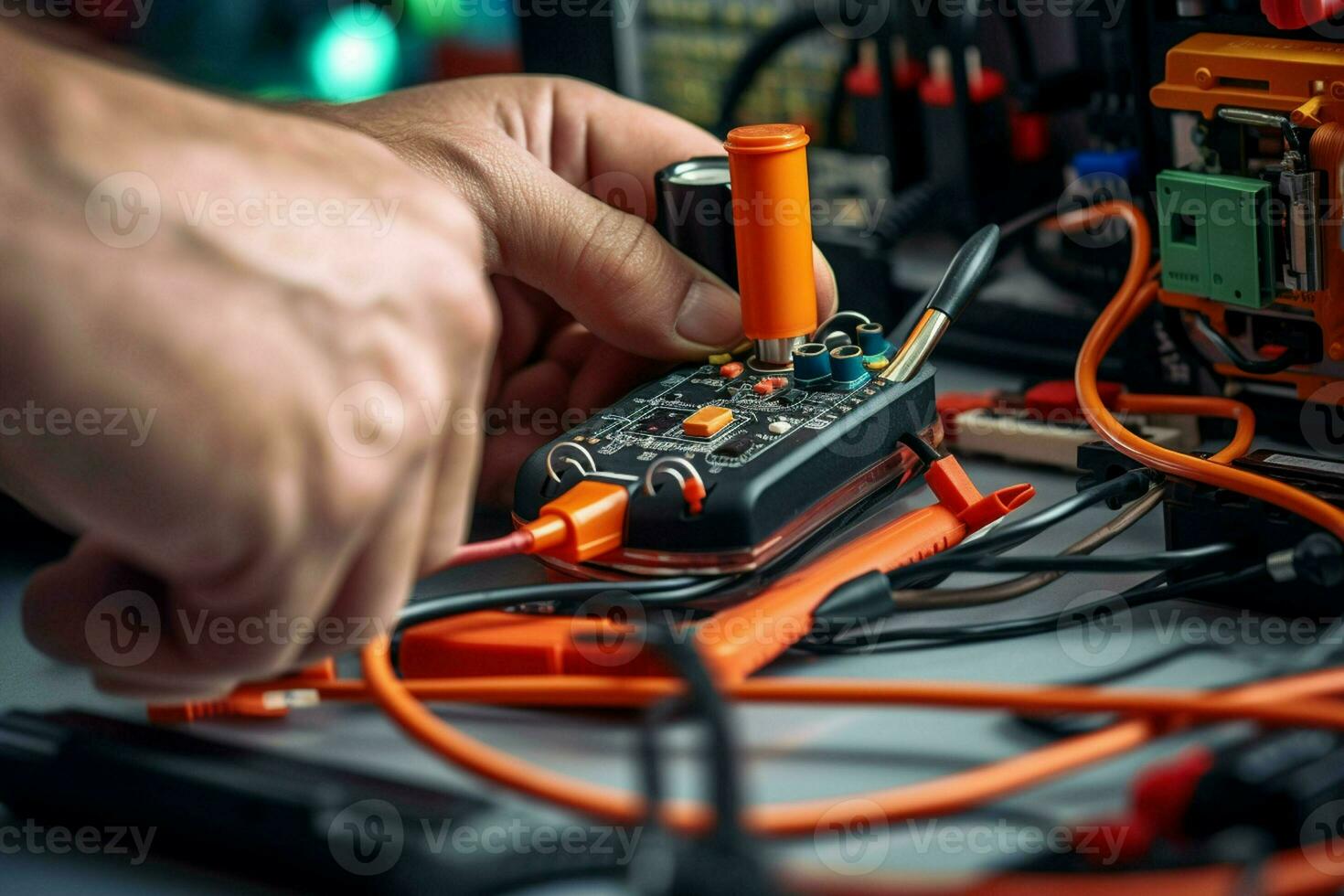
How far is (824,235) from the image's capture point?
1073mm

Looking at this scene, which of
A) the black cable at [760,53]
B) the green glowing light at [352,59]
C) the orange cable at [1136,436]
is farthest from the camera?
the green glowing light at [352,59]

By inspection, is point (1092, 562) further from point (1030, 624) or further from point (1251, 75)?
point (1251, 75)

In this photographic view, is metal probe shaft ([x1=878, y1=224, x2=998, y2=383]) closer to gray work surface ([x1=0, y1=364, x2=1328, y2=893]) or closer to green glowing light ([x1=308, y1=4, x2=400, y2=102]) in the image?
gray work surface ([x1=0, y1=364, x2=1328, y2=893])

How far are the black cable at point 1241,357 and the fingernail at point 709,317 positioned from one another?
25cm

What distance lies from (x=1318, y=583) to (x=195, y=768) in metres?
0.45

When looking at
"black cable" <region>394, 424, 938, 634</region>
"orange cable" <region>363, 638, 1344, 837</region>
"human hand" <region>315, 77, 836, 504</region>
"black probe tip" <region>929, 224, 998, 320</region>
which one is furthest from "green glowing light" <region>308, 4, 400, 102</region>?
"orange cable" <region>363, 638, 1344, 837</region>

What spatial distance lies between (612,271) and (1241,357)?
334mm

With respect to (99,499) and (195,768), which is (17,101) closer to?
(99,499)

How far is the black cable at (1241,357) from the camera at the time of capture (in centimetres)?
75

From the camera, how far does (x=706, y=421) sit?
28.3 inches

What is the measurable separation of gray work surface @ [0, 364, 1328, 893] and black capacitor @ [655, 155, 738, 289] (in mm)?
234

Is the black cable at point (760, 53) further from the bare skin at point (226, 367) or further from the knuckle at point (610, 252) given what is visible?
the bare skin at point (226, 367)

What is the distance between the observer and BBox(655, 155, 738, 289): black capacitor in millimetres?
802

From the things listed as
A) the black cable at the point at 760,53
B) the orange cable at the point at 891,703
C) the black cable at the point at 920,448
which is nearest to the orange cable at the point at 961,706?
the orange cable at the point at 891,703
